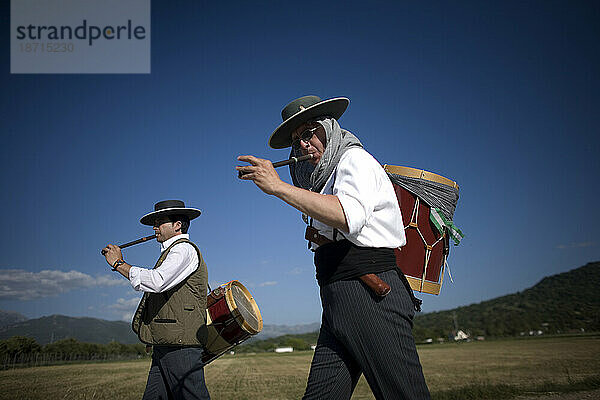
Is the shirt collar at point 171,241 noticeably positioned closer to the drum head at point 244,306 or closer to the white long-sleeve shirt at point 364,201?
the drum head at point 244,306

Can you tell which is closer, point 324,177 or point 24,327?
point 324,177

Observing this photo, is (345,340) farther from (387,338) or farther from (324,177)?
(324,177)

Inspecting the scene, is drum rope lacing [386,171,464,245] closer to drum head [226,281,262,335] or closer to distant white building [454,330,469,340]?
drum head [226,281,262,335]

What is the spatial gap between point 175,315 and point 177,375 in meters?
0.55

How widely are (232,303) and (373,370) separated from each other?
2827mm

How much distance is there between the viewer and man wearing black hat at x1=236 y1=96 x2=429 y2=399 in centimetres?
193

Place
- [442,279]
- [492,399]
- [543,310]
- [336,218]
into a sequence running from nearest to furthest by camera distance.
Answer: [336,218]
[442,279]
[492,399]
[543,310]

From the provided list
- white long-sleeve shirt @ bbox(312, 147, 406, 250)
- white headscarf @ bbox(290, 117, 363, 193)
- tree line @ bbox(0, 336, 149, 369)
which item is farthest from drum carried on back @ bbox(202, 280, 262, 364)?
white long-sleeve shirt @ bbox(312, 147, 406, 250)

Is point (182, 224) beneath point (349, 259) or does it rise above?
above

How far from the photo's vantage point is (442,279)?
3393 mm

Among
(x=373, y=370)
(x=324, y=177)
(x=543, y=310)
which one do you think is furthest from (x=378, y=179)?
(x=543, y=310)

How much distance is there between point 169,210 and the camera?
4.62 metres

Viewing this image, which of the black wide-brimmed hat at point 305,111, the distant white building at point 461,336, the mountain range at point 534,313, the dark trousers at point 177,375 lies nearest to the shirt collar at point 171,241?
the dark trousers at point 177,375

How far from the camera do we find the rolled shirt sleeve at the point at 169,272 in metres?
3.96
